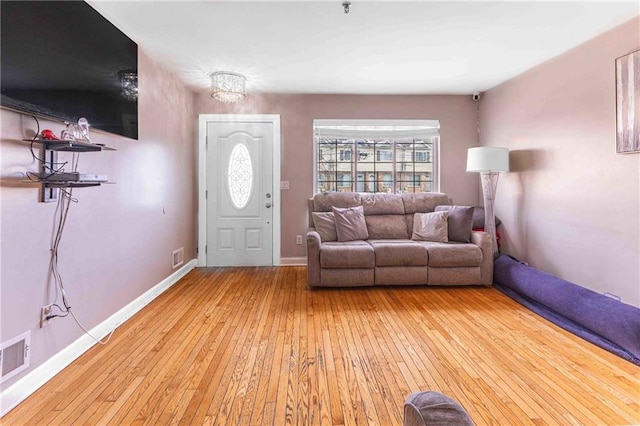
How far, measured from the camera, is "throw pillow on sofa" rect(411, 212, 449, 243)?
151 inches

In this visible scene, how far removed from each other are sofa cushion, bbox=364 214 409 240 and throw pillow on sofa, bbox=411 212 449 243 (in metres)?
0.15

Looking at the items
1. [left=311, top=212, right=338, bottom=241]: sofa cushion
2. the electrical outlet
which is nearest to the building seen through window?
[left=311, top=212, right=338, bottom=241]: sofa cushion

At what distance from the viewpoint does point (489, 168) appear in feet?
12.1

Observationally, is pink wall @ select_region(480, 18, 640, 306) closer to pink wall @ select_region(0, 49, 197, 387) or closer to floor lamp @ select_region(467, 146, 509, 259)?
floor lamp @ select_region(467, 146, 509, 259)

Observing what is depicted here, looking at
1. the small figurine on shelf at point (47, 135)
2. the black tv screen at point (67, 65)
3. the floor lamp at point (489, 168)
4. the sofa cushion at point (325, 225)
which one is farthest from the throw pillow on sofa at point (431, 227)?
the small figurine on shelf at point (47, 135)

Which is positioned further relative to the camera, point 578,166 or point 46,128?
point 578,166

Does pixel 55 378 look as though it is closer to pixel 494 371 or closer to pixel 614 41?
pixel 494 371

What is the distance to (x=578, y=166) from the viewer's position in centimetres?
301

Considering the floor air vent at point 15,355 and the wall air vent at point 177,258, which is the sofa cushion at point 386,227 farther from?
the floor air vent at point 15,355

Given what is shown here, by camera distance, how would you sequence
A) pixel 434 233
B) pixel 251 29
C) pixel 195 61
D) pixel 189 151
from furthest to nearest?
pixel 189 151
pixel 434 233
pixel 195 61
pixel 251 29

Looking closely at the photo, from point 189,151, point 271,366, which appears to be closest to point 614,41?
point 271,366

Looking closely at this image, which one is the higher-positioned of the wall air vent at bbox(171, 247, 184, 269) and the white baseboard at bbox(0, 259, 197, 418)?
the wall air vent at bbox(171, 247, 184, 269)

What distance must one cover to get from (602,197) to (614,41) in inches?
50.6

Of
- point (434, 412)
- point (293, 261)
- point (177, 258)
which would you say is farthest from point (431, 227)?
point (434, 412)
